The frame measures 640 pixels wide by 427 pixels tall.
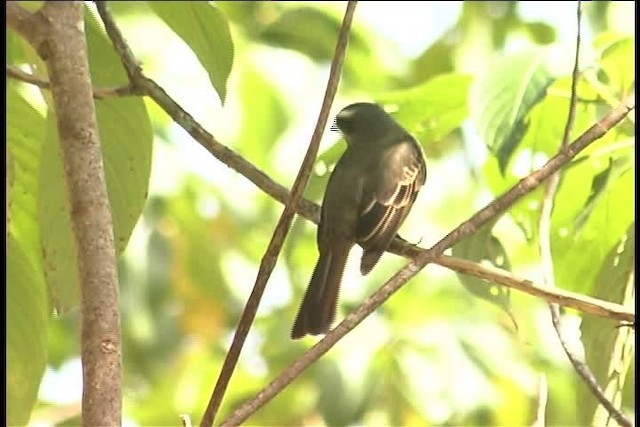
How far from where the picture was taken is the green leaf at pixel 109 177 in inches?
54.8

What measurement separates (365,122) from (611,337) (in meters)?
0.87

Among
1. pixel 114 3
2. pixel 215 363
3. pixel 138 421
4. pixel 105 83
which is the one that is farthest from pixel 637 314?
pixel 215 363

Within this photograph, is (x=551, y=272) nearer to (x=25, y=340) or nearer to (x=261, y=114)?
(x=25, y=340)

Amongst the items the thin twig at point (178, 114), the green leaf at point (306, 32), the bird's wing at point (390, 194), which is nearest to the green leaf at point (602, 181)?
the bird's wing at point (390, 194)

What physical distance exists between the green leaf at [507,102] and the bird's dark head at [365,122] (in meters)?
0.53

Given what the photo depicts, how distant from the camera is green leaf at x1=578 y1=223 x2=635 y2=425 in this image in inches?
66.2

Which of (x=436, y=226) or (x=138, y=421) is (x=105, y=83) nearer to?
(x=138, y=421)

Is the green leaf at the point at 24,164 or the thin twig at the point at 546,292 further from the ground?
the green leaf at the point at 24,164

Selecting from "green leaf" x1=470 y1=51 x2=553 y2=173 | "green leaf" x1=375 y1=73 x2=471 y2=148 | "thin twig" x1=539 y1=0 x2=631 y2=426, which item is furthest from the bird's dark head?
"thin twig" x1=539 y1=0 x2=631 y2=426

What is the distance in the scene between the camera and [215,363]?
3.61 metres

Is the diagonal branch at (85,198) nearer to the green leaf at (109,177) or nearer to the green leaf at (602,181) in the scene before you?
the green leaf at (109,177)

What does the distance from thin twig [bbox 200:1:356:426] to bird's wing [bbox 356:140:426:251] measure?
→ 86cm

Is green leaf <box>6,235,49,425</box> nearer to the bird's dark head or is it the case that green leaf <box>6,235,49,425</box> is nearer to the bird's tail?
the bird's tail

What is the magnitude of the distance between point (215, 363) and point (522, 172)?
170cm
